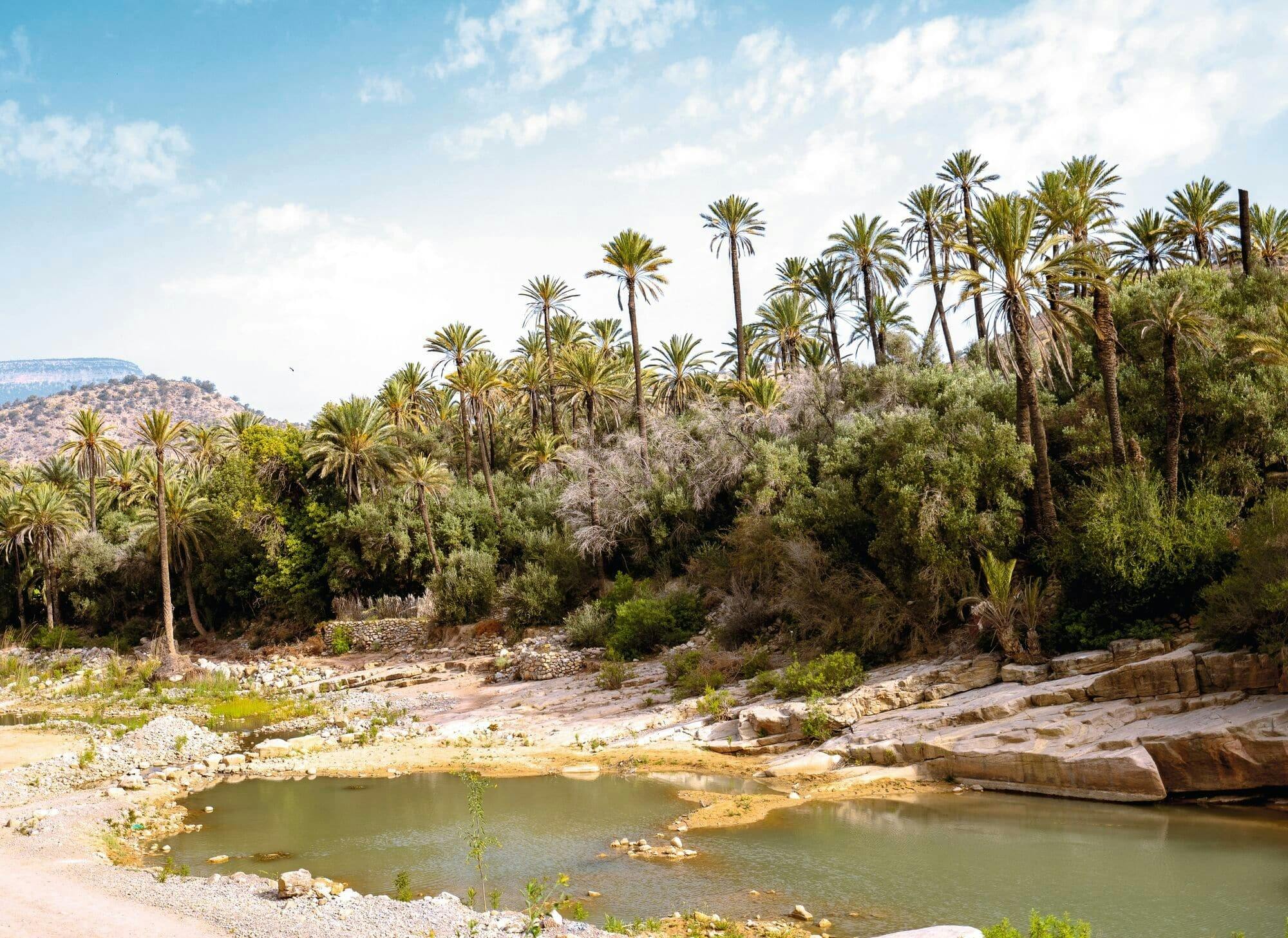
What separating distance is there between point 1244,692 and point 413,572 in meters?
35.7

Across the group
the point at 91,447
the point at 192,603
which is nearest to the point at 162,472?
the point at 192,603

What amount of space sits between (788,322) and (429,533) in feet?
72.0

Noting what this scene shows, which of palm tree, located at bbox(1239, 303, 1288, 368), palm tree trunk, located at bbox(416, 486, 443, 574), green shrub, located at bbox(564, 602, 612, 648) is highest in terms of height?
palm tree, located at bbox(1239, 303, 1288, 368)

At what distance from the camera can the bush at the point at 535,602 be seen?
36.1 m

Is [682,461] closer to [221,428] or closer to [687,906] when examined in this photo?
[687,906]

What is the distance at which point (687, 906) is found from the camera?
38.5ft

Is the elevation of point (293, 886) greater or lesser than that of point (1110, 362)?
lesser

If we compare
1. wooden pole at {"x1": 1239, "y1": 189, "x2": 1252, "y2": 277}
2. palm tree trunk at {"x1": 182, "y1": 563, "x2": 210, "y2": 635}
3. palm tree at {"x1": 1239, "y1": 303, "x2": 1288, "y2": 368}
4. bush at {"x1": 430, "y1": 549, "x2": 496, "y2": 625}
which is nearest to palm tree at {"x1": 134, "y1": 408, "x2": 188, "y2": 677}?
palm tree trunk at {"x1": 182, "y1": 563, "x2": 210, "y2": 635}

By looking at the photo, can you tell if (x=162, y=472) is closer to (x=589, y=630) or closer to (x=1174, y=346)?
(x=589, y=630)

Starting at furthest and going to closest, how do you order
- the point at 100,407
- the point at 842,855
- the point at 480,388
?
the point at 100,407 → the point at 480,388 → the point at 842,855

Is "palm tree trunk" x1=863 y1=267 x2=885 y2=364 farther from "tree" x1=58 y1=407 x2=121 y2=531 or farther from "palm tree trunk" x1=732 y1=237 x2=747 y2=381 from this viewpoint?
"tree" x1=58 y1=407 x2=121 y2=531

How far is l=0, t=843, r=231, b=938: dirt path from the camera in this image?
984cm

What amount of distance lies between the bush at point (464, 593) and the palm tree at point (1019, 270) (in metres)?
24.3

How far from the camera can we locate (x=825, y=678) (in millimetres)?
21609
